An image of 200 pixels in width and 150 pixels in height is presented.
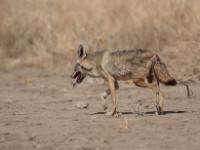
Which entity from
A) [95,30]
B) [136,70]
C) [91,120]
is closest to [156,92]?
[136,70]

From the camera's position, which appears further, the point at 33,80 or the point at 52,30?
the point at 52,30

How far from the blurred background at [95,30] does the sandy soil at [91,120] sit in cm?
115

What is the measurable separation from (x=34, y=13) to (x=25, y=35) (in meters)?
0.63

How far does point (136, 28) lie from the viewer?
1727 centimetres

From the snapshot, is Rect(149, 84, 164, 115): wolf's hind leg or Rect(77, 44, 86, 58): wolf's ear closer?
Rect(149, 84, 164, 115): wolf's hind leg

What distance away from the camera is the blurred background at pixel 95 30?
50.6 feet

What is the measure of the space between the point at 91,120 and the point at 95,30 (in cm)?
762

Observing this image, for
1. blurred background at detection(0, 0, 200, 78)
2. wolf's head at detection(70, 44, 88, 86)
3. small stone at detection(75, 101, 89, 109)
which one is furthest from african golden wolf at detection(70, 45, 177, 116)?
blurred background at detection(0, 0, 200, 78)

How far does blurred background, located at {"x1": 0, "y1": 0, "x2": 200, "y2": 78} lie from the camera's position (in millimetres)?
15430

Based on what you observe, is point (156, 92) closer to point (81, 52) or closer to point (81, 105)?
point (81, 52)

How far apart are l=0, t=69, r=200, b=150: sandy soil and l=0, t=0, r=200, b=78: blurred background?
45.4 inches

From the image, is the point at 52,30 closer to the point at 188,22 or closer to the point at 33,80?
the point at 33,80

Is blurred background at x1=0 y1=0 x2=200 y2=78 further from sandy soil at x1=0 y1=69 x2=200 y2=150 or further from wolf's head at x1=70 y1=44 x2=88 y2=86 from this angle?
wolf's head at x1=70 y1=44 x2=88 y2=86

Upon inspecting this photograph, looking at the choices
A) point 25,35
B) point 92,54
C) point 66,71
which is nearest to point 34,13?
point 25,35
